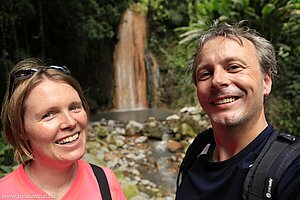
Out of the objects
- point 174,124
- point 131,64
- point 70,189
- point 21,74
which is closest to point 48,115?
point 21,74

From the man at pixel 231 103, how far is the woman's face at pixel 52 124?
607 millimetres

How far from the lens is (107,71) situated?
12586 mm

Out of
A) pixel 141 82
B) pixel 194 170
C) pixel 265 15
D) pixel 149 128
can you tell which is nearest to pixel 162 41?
pixel 141 82

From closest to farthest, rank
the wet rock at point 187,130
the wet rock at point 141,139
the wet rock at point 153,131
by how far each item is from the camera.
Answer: the wet rock at point 187,130 < the wet rock at point 141,139 < the wet rock at point 153,131

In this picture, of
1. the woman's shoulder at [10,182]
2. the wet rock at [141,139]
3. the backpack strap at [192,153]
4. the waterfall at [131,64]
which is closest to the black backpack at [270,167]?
the backpack strap at [192,153]

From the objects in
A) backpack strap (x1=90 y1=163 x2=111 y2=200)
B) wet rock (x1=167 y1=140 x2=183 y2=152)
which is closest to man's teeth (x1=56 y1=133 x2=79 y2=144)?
backpack strap (x1=90 y1=163 x2=111 y2=200)

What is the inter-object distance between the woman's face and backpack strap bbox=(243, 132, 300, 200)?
693mm

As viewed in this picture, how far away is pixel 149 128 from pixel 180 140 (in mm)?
1087

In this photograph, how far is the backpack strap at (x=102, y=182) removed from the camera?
123cm

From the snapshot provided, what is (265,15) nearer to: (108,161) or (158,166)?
(158,166)

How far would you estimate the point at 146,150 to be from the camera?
22.5 ft

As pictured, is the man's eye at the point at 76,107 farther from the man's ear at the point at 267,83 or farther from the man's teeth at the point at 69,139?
the man's ear at the point at 267,83

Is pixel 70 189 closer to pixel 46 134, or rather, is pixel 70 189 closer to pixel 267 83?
pixel 46 134

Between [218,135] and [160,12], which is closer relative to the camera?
[218,135]
